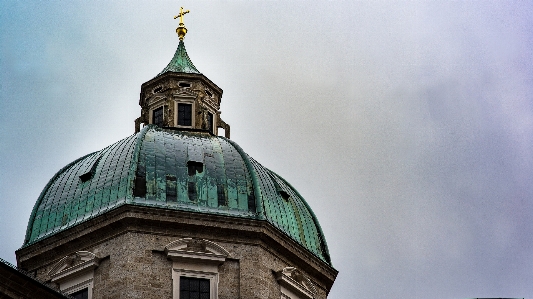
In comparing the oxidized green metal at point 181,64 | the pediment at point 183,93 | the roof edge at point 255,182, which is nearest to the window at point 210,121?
the pediment at point 183,93

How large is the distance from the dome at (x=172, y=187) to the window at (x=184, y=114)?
7.81 feet

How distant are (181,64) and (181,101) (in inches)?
112

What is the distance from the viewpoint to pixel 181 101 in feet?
190

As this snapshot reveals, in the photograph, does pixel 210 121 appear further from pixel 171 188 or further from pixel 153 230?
pixel 153 230

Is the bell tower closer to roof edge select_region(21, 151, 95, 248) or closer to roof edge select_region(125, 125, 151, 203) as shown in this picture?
roof edge select_region(125, 125, 151, 203)

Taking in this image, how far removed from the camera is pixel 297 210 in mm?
53906

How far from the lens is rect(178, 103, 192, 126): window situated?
57.2 metres

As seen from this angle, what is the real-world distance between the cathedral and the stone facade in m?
0.04

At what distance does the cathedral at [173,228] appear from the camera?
4847 cm

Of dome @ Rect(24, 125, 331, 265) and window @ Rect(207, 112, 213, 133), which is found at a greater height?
window @ Rect(207, 112, 213, 133)

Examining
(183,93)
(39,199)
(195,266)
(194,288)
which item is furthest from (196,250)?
(183,93)

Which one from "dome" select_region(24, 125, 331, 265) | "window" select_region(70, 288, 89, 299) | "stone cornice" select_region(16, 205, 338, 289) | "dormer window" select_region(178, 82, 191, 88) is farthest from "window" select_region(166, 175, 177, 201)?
"dormer window" select_region(178, 82, 191, 88)

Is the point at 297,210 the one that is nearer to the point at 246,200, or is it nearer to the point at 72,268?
the point at 246,200

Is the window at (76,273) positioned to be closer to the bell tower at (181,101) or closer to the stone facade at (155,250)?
the stone facade at (155,250)
